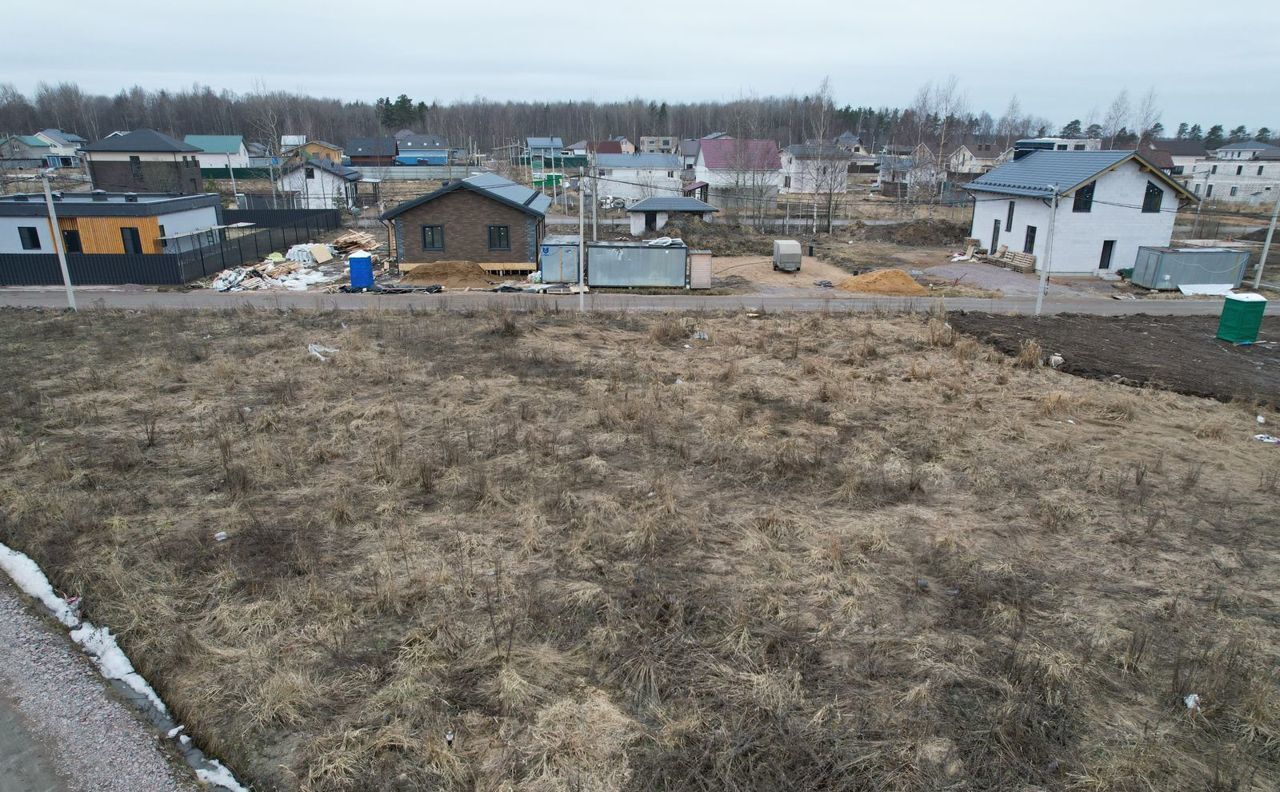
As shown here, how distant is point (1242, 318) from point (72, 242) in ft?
144

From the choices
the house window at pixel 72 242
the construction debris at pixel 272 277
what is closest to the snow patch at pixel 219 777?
the construction debris at pixel 272 277

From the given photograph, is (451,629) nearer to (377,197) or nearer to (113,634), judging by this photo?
(113,634)

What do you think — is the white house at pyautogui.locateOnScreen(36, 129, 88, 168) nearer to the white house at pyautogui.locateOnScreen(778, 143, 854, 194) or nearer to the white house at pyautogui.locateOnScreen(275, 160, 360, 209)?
the white house at pyautogui.locateOnScreen(275, 160, 360, 209)

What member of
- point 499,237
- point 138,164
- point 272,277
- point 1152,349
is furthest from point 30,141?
point 1152,349

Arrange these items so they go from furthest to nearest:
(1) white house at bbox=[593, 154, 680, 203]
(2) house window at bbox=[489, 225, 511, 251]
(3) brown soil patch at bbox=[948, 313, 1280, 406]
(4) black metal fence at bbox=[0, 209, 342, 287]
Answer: (1) white house at bbox=[593, 154, 680, 203] < (2) house window at bbox=[489, 225, 511, 251] < (4) black metal fence at bbox=[0, 209, 342, 287] < (3) brown soil patch at bbox=[948, 313, 1280, 406]

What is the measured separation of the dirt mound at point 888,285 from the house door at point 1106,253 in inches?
463

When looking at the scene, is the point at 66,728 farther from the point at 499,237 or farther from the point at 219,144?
the point at 219,144

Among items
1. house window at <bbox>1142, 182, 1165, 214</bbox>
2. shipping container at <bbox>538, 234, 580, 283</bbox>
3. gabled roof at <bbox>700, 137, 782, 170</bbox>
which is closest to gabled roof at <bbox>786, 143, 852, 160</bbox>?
gabled roof at <bbox>700, 137, 782, 170</bbox>

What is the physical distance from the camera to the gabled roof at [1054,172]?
115ft

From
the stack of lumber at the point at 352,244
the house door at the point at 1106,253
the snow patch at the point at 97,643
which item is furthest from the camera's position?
the stack of lumber at the point at 352,244

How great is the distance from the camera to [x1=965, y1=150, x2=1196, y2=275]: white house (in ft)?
117

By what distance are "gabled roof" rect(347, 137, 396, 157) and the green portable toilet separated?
3357 inches

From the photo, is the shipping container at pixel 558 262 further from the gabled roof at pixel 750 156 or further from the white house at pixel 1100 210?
the gabled roof at pixel 750 156

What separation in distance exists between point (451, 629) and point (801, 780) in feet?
→ 13.3
